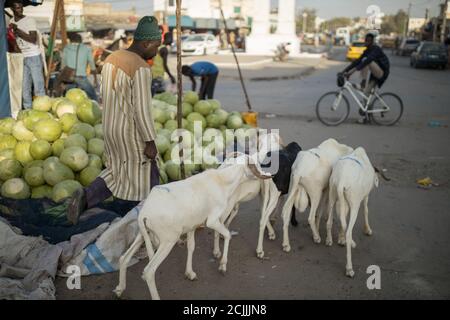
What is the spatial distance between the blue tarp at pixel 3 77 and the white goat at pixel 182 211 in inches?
168

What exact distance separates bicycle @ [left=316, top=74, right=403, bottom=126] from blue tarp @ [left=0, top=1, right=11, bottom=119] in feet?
21.9

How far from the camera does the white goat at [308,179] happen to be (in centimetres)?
414

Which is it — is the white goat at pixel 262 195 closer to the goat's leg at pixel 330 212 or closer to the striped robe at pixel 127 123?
the goat's leg at pixel 330 212

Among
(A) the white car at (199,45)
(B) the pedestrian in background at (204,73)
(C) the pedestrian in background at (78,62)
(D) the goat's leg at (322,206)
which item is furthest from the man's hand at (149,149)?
(A) the white car at (199,45)

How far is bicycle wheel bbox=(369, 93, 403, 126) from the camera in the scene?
392 inches

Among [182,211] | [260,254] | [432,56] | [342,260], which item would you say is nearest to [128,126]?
[182,211]

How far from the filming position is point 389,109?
997cm

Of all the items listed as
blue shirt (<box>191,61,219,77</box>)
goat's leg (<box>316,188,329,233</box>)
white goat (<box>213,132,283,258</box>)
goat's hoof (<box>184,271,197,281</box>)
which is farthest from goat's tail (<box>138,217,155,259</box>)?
blue shirt (<box>191,61,219,77</box>)

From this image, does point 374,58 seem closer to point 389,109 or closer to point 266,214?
point 389,109

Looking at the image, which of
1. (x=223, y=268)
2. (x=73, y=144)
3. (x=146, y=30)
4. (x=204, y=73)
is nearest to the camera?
(x=146, y=30)

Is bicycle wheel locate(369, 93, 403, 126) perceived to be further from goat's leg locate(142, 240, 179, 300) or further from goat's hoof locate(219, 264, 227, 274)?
goat's leg locate(142, 240, 179, 300)

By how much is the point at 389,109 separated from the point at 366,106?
52 cm
